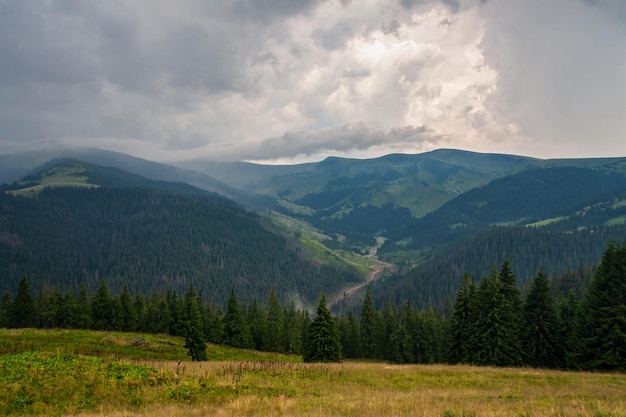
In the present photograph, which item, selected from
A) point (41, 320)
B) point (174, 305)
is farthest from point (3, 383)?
point (41, 320)

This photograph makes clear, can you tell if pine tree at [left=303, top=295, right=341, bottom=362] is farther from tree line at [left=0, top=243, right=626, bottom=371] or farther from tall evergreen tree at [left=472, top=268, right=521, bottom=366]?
→ tall evergreen tree at [left=472, top=268, right=521, bottom=366]

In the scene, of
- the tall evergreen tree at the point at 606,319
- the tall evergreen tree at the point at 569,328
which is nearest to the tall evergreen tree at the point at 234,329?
the tall evergreen tree at the point at 569,328

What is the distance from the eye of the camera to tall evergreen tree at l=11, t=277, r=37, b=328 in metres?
73.2

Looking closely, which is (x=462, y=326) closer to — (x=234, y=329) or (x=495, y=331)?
(x=495, y=331)

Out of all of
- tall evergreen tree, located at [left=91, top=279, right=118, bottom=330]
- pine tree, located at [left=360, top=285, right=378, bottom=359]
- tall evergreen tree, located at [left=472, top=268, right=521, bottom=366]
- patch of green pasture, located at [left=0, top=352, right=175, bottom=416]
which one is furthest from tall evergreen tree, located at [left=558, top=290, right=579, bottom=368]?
tall evergreen tree, located at [left=91, top=279, right=118, bottom=330]

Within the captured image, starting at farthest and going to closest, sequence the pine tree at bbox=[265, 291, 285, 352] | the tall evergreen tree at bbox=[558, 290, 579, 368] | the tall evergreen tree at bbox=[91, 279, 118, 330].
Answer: the pine tree at bbox=[265, 291, 285, 352], the tall evergreen tree at bbox=[91, 279, 118, 330], the tall evergreen tree at bbox=[558, 290, 579, 368]

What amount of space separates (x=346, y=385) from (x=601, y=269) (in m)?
34.6

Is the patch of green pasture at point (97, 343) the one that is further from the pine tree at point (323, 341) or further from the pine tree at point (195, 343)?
the pine tree at point (323, 341)

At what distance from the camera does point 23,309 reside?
73.4 metres

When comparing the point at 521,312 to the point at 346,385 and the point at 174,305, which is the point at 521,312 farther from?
the point at 174,305

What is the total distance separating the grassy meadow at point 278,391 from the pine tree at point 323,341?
787 inches

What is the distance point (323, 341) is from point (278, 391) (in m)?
30.2

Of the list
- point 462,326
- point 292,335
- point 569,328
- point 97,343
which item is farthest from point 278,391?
point 292,335

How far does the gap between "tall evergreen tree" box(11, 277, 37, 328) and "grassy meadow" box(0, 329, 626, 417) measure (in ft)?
212
